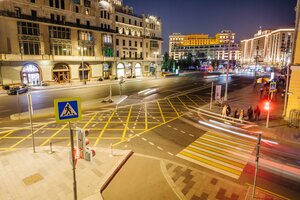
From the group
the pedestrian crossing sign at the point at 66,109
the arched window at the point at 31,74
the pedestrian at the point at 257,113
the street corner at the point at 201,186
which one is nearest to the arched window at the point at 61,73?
the arched window at the point at 31,74

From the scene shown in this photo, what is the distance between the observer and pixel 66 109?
5941 mm

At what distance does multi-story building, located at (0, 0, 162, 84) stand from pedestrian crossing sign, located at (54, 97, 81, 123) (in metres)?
38.3

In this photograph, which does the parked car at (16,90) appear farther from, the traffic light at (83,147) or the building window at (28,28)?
the traffic light at (83,147)

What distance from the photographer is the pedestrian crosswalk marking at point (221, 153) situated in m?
9.84

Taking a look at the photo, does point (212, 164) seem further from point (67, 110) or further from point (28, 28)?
point (28, 28)

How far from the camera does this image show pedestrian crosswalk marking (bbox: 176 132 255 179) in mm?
9836

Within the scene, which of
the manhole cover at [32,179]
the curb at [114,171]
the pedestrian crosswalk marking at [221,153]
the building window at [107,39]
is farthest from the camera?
the building window at [107,39]

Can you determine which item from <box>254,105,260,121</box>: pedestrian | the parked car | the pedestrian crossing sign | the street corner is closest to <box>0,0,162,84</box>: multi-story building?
the parked car

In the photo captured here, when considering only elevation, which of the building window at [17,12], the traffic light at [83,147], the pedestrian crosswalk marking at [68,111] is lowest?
the traffic light at [83,147]

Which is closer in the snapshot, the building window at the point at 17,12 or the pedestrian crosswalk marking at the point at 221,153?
the pedestrian crosswalk marking at the point at 221,153

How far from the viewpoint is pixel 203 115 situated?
19.7m

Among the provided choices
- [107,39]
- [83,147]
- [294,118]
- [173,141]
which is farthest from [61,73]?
[294,118]

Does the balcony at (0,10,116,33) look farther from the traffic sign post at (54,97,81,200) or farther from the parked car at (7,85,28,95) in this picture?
the traffic sign post at (54,97,81,200)

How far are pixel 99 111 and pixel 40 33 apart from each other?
2953 centimetres
